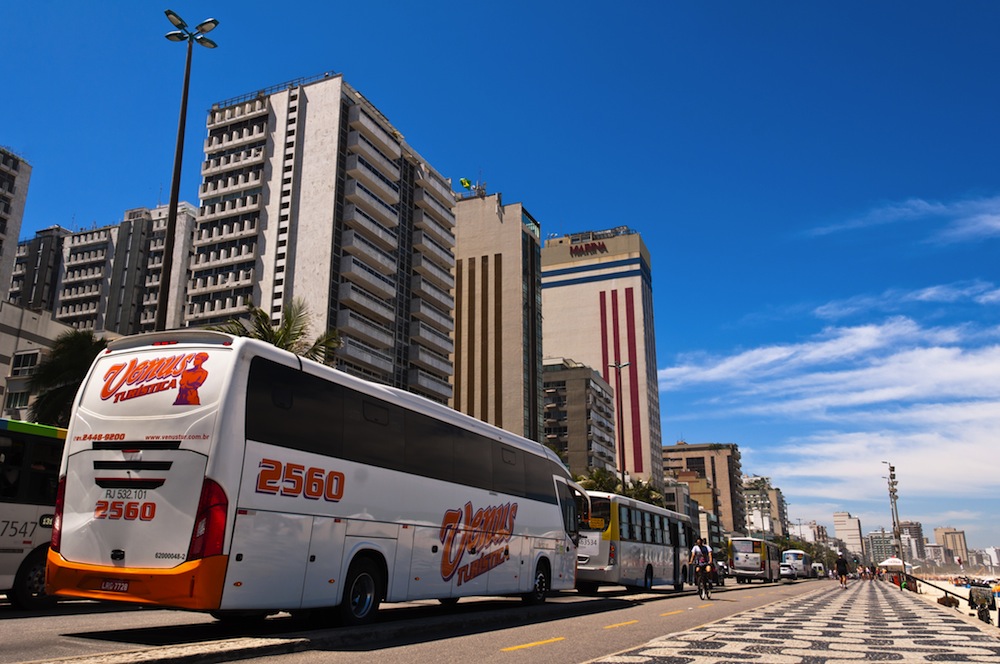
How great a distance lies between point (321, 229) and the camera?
2355 inches

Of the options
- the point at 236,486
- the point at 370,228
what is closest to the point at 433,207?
the point at 370,228

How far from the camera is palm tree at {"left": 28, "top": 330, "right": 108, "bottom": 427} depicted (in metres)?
27.1

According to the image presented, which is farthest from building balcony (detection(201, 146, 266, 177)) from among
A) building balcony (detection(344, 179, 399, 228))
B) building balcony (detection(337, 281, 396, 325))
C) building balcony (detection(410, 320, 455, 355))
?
building balcony (detection(410, 320, 455, 355))

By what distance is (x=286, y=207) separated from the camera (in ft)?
205

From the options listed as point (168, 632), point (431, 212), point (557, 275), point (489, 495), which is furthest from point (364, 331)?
point (557, 275)

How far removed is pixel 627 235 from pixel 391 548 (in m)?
141

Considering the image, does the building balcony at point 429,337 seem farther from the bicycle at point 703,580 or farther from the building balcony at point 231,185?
the bicycle at point 703,580

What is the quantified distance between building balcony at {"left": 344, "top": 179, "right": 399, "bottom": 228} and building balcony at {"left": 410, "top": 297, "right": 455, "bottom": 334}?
24.7ft

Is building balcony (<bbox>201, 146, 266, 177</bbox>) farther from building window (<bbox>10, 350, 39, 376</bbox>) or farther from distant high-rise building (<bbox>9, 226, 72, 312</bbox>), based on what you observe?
distant high-rise building (<bbox>9, 226, 72, 312</bbox>)

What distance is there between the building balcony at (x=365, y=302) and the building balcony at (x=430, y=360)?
409 centimetres

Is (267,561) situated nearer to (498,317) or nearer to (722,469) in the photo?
(498,317)

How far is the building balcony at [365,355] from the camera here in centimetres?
5659

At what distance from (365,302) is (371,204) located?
898 cm

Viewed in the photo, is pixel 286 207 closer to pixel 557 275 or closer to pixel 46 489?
pixel 46 489
